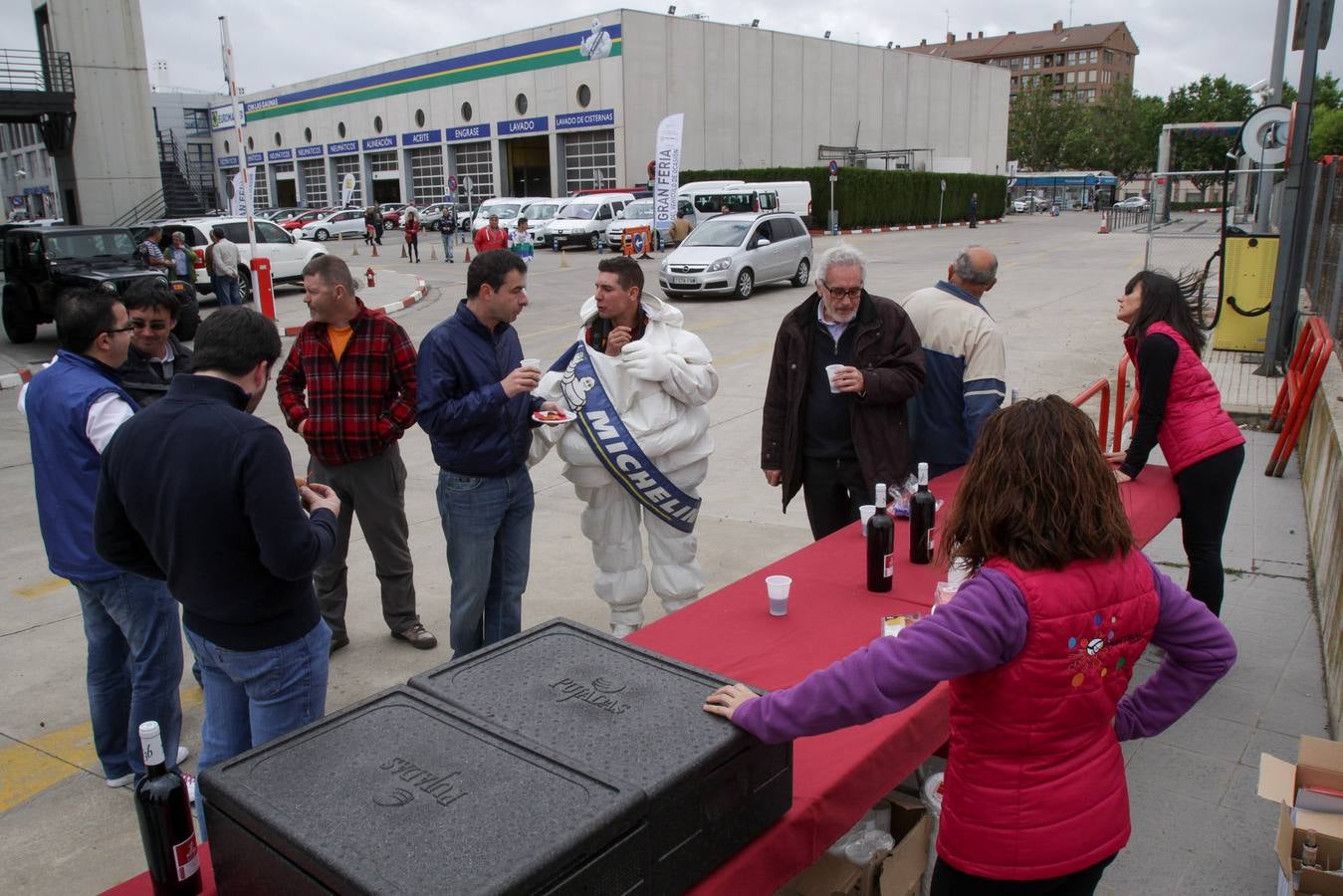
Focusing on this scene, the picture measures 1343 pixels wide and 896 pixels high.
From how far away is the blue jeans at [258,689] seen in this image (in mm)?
2709

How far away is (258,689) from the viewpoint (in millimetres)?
2729

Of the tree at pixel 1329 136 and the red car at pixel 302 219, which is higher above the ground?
the tree at pixel 1329 136

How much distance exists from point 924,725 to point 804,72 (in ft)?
170

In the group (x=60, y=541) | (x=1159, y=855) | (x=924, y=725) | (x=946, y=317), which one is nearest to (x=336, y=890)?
(x=924, y=725)

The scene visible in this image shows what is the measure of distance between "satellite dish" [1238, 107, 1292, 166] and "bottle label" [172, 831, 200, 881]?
12.2 meters

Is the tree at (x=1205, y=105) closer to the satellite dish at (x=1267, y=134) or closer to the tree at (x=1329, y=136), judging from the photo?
the tree at (x=1329, y=136)

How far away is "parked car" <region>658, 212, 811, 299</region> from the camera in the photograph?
1838 cm

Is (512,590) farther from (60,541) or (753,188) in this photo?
(753,188)

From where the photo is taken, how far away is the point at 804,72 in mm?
49781

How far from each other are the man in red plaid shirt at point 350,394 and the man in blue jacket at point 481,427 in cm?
53

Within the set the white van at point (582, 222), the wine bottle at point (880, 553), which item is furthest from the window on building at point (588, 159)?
Result: the wine bottle at point (880, 553)

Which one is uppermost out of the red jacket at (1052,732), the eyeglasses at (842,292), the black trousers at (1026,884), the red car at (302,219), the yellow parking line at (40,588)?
the red car at (302,219)

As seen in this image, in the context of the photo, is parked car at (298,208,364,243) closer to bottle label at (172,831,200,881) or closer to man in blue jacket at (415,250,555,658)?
man in blue jacket at (415,250,555,658)

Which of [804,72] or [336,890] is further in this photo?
[804,72]
